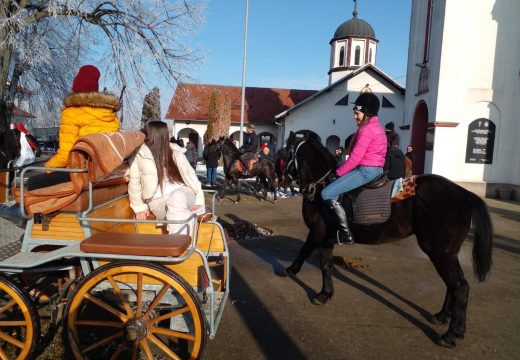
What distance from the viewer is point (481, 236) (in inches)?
139

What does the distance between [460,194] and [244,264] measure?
3.05 m

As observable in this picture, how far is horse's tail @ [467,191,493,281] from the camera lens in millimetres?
3486

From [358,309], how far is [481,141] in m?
12.4

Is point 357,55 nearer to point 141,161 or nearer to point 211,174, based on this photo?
point 211,174

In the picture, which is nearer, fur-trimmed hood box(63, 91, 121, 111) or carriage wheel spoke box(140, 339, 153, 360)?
carriage wheel spoke box(140, 339, 153, 360)

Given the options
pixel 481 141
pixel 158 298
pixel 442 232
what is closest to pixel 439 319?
pixel 442 232

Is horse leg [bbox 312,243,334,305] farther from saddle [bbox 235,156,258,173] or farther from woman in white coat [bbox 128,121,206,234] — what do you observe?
saddle [bbox 235,156,258,173]

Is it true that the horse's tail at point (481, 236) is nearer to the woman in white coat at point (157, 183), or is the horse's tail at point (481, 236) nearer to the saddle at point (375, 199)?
the saddle at point (375, 199)

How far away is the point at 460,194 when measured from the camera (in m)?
3.63

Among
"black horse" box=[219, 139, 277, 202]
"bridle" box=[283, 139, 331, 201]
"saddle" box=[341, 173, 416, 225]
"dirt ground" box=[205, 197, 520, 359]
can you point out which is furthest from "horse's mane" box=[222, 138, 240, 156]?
"saddle" box=[341, 173, 416, 225]

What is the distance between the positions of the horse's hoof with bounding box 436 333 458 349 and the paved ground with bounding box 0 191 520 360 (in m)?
0.06

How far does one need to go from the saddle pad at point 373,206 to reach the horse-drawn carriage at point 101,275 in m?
1.63

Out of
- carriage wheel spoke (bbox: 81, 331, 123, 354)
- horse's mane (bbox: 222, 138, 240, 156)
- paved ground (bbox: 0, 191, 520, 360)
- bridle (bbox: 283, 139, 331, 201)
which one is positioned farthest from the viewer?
horse's mane (bbox: 222, 138, 240, 156)

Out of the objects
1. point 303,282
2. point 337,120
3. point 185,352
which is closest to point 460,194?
point 303,282
